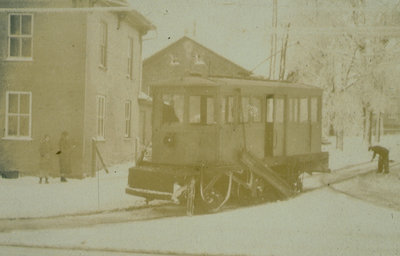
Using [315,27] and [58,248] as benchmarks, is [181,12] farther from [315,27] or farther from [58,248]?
[315,27]

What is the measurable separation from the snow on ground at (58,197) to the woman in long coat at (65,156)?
223 mm

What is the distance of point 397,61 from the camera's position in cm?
1025

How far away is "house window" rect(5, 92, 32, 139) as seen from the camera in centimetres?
885

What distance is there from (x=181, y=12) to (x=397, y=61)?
19.5 feet

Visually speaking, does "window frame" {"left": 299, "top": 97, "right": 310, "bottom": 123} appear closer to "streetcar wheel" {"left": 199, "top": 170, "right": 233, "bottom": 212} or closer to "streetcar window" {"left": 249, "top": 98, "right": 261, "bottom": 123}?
"streetcar window" {"left": 249, "top": 98, "right": 261, "bottom": 123}

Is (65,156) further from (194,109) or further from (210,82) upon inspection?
(210,82)

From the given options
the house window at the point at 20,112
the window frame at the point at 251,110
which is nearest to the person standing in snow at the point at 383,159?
the window frame at the point at 251,110

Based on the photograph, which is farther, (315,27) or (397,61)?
(315,27)

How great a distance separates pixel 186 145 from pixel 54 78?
3.62 metres

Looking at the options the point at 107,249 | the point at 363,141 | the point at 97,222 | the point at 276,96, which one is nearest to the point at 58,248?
the point at 107,249

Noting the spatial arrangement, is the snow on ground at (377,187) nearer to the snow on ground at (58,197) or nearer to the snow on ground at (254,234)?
the snow on ground at (254,234)

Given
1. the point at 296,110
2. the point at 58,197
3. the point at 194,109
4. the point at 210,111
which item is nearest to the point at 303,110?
the point at 296,110

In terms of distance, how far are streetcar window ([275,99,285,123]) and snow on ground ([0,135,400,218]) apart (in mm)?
2563

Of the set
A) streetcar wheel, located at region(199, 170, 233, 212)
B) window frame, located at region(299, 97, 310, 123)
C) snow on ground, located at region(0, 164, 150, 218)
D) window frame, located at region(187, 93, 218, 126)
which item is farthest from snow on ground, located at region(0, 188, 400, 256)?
window frame, located at region(299, 97, 310, 123)
